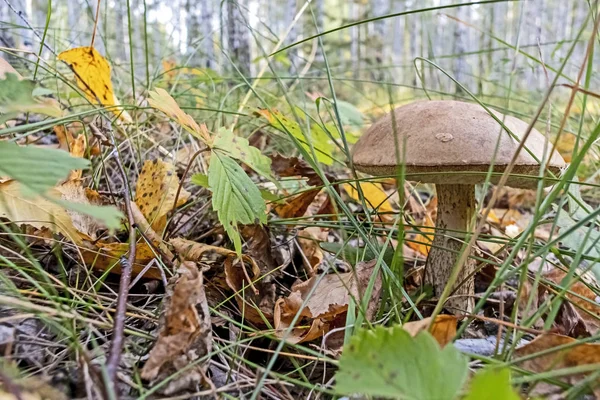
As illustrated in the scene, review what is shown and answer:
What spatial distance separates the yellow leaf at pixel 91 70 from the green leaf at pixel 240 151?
1.48ft

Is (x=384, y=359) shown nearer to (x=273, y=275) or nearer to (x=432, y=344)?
(x=432, y=344)

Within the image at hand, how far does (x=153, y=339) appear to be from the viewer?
66cm

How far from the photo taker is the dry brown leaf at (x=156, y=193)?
41.0 inches

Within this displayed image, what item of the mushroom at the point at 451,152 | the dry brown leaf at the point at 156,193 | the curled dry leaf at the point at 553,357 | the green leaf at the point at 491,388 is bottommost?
the curled dry leaf at the point at 553,357

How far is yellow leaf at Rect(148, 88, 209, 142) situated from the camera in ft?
2.80

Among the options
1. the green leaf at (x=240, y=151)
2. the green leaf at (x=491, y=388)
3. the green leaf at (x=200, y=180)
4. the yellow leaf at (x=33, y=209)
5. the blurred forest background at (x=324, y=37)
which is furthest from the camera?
the blurred forest background at (x=324, y=37)

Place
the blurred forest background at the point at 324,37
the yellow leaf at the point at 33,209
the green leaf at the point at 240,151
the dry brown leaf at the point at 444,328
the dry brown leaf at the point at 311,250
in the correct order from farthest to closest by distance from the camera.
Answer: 1. the blurred forest background at the point at 324,37
2. the dry brown leaf at the point at 311,250
3. the green leaf at the point at 240,151
4. the yellow leaf at the point at 33,209
5. the dry brown leaf at the point at 444,328

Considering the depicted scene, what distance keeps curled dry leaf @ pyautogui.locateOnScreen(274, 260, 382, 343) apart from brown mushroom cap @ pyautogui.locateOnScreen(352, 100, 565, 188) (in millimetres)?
236

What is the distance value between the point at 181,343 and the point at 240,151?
1.49ft

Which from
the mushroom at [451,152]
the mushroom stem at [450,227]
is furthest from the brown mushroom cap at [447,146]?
the mushroom stem at [450,227]

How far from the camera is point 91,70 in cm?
A: 127

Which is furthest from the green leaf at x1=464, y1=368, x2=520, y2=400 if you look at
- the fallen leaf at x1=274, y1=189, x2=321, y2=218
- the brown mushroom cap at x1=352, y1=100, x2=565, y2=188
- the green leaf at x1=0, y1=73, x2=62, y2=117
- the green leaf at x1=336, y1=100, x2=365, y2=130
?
the green leaf at x1=336, y1=100, x2=365, y2=130

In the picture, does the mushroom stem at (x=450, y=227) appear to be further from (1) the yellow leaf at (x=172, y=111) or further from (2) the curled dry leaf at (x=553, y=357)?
(1) the yellow leaf at (x=172, y=111)

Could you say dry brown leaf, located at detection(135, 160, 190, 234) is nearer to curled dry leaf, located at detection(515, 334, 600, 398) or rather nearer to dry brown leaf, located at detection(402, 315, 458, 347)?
dry brown leaf, located at detection(402, 315, 458, 347)
